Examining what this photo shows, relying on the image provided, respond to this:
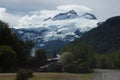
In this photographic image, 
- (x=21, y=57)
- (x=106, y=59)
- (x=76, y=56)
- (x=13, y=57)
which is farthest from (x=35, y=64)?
(x=106, y=59)

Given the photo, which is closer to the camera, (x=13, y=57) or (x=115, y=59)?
(x=13, y=57)

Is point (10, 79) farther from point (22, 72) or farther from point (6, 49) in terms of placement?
point (6, 49)

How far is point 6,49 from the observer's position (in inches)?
4220

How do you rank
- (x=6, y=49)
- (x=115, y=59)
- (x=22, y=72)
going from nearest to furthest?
(x=22, y=72) → (x=6, y=49) → (x=115, y=59)

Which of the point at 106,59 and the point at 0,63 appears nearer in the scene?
the point at 0,63

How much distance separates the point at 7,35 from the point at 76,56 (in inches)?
855

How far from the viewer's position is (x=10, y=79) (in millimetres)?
65125

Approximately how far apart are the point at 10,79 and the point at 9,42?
6226 centimetres

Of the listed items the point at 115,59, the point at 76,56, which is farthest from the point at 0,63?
the point at 115,59

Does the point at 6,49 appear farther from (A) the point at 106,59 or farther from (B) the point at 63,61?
(A) the point at 106,59

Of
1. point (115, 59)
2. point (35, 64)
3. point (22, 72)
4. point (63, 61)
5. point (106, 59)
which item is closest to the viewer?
point (22, 72)

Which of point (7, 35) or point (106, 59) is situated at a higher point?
point (7, 35)

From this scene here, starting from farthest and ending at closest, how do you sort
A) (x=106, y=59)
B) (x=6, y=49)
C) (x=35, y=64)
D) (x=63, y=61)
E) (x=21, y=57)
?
(x=106, y=59) < (x=35, y=64) < (x=21, y=57) < (x=63, y=61) < (x=6, y=49)

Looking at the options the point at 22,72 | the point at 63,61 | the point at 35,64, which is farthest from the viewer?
the point at 35,64
